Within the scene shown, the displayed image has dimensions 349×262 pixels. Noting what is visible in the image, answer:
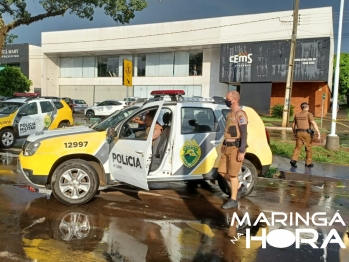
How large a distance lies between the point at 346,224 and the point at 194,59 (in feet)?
110

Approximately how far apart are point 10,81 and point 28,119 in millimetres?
29966

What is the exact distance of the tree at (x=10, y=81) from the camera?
123 feet

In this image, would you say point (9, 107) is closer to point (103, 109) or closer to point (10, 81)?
point (103, 109)

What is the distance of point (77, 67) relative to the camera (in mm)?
44281

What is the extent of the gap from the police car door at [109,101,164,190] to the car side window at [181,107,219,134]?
553 millimetres

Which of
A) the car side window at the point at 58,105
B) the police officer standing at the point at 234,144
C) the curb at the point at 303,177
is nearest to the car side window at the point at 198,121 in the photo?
the police officer standing at the point at 234,144

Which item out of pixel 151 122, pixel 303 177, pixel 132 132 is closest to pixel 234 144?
pixel 151 122

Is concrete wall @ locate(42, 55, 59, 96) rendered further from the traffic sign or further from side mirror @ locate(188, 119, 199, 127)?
side mirror @ locate(188, 119, 199, 127)

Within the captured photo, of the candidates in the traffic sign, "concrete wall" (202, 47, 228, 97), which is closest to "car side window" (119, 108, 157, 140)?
the traffic sign

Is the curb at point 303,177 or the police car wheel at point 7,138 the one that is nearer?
the curb at point 303,177

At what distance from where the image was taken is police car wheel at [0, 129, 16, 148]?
11.2 meters

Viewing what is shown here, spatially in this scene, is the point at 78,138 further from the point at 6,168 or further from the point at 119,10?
the point at 119,10

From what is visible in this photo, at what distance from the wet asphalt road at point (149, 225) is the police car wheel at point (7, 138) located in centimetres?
467

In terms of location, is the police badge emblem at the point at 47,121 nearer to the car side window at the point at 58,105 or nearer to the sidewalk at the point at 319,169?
the car side window at the point at 58,105
